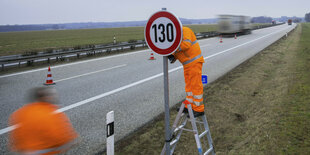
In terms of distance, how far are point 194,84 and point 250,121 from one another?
251 centimetres

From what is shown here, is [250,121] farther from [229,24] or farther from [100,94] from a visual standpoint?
[229,24]

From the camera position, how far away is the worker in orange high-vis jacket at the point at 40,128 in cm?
232

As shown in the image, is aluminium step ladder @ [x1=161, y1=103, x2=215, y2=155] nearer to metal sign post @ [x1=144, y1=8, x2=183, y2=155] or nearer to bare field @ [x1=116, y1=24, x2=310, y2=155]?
metal sign post @ [x1=144, y1=8, x2=183, y2=155]

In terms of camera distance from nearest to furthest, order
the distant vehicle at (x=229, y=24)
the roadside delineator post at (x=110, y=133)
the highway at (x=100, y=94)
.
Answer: the roadside delineator post at (x=110, y=133), the highway at (x=100, y=94), the distant vehicle at (x=229, y=24)

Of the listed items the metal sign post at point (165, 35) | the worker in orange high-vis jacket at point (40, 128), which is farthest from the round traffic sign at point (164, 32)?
the worker in orange high-vis jacket at point (40, 128)

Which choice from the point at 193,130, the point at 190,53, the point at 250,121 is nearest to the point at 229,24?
the point at 250,121

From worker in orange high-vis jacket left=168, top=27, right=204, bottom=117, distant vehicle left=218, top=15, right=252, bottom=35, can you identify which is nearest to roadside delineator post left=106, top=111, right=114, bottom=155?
A: worker in orange high-vis jacket left=168, top=27, right=204, bottom=117

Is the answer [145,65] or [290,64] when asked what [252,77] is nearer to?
[290,64]

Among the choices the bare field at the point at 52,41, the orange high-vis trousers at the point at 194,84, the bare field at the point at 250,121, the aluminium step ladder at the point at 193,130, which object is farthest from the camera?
the bare field at the point at 52,41

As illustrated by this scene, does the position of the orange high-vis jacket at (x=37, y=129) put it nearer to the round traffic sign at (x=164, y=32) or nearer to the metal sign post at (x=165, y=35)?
the metal sign post at (x=165, y=35)

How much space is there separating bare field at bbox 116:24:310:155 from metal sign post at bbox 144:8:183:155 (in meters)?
1.60

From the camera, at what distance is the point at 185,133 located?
4863 millimetres

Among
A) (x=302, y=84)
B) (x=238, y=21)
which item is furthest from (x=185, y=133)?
(x=238, y=21)

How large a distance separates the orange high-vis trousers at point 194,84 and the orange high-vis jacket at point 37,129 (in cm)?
181
